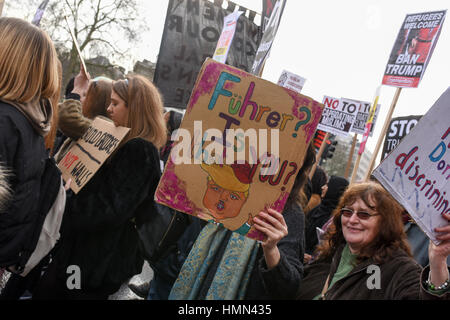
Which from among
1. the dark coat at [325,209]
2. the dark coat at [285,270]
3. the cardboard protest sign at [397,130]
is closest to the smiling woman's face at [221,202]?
the dark coat at [285,270]

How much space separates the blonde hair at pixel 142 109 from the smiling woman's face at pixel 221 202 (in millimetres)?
903

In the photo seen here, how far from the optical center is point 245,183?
1598 mm

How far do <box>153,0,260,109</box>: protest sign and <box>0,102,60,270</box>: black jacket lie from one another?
Result: 2092 millimetres

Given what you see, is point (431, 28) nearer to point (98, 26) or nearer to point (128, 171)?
point (128, 171)

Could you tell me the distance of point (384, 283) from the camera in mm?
1772

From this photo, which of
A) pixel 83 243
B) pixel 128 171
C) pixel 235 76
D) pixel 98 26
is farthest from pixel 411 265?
pixel 98 26

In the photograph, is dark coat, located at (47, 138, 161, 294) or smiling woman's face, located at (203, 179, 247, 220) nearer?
smiling woman's face, located at (203, 179, 247, 220)

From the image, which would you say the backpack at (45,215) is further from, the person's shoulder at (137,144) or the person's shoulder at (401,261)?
the person's shoulder at (401,261)

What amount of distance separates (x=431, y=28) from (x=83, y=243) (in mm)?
4516

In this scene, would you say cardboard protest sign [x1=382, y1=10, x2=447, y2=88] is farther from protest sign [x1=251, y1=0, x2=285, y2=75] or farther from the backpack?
the backpack

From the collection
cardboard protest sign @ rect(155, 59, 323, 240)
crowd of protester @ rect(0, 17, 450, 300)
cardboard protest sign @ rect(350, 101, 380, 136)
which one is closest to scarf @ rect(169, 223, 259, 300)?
crowd of protester @ rect(0, 17, 450, 300)

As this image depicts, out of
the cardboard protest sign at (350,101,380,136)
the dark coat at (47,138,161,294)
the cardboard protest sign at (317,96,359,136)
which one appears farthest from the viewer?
the cardboard protest sign at (350,101,380,136)

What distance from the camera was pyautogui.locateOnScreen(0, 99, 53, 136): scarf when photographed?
5.32 feet
